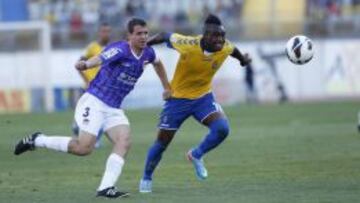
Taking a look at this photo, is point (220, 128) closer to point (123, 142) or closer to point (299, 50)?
point (299, 50)

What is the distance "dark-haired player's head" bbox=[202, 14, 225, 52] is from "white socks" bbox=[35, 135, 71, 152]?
227 cm

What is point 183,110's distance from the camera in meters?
13.6

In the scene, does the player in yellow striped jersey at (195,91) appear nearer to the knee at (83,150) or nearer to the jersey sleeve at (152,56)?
the jersey sleeve at (152,56)

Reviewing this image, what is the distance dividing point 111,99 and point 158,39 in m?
1.12

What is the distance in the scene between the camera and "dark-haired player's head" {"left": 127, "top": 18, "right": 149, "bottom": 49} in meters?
12.4

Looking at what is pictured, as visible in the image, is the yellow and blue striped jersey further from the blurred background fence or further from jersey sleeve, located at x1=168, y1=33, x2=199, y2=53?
the blurred background fence

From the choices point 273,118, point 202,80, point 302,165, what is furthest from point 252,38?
point 202,80

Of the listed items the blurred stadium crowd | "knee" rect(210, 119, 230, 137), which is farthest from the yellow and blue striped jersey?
the blurred stadium crowd

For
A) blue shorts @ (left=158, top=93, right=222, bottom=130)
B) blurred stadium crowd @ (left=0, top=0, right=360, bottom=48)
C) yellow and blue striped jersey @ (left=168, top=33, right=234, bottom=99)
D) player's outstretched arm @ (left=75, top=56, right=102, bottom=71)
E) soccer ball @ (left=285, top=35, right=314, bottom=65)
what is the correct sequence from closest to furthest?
player's outstretched arm @ (left=75, top=56, right=102, bottom=71), yellow and blue striped jersey @ (left=168, top=33, right=234, bottom=99), blue shorts @ (left=158, top=93, right=222, bottom=130), soccer ball @ (left=285, top=35, right=314, bottom=65), blurred stadium crowd @ (left=0, top=0, right=360, bottom=48)

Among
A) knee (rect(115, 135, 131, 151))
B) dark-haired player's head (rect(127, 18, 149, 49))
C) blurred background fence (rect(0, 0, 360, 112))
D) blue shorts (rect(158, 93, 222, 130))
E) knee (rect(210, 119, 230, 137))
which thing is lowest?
blurred background fence (rect(0, 0, 360, 112))

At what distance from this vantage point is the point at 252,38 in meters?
41.9

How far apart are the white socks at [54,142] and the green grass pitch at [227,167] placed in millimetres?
614

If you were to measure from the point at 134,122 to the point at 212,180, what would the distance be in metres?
15.3

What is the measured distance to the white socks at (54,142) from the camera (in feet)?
41.0
